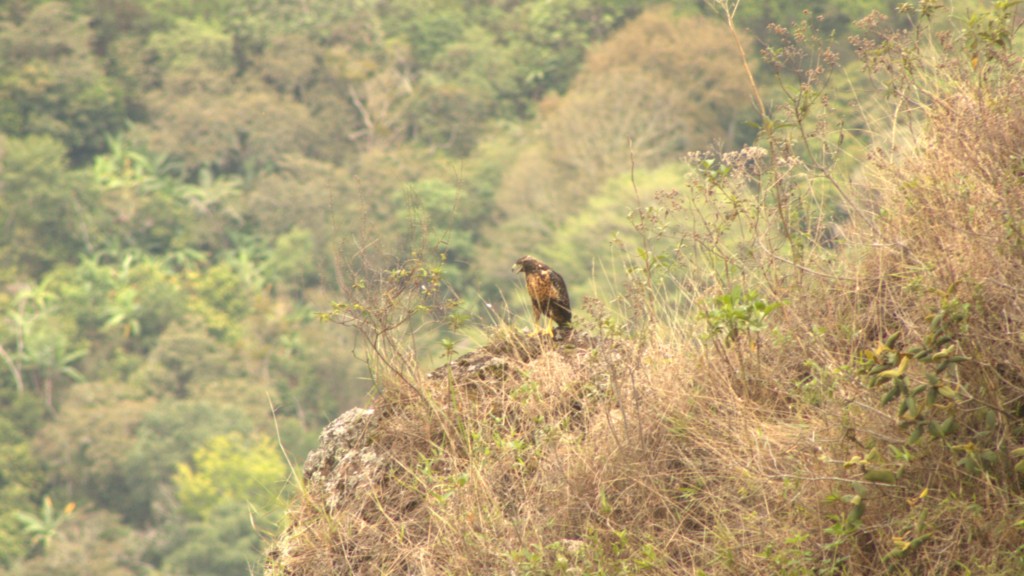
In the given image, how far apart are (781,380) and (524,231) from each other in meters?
37.9

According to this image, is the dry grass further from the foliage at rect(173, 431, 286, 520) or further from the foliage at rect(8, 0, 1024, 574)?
the foliage at rect(173, 431, 286, 520)

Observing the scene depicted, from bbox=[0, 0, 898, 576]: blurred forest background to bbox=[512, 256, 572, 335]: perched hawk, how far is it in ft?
81.1

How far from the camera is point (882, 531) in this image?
315 centimetres

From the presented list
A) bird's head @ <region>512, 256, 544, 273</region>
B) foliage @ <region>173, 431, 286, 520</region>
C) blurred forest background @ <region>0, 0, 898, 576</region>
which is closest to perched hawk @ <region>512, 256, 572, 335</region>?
bird's head @ <region>512, 256, 544, 273</region>

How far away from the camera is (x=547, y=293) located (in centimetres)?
446

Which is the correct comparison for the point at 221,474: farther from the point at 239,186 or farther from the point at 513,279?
the point at 513,279

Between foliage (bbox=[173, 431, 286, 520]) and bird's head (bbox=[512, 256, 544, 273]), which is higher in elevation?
bird's head (bbox=[512, 256, 544, 273])

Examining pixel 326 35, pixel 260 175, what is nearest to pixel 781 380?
pixel 260 175

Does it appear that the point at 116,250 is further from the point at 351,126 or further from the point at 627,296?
the point at 627,296

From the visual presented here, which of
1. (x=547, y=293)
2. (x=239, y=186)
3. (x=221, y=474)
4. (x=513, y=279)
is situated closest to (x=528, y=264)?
(x=547, y=293)

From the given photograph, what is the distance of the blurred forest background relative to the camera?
3575 centimetres

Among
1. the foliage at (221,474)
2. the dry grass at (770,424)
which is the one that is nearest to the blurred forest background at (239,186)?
the foliage at (221,474)

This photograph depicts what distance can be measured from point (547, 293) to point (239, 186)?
151ft

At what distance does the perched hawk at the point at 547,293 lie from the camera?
4461 mm
